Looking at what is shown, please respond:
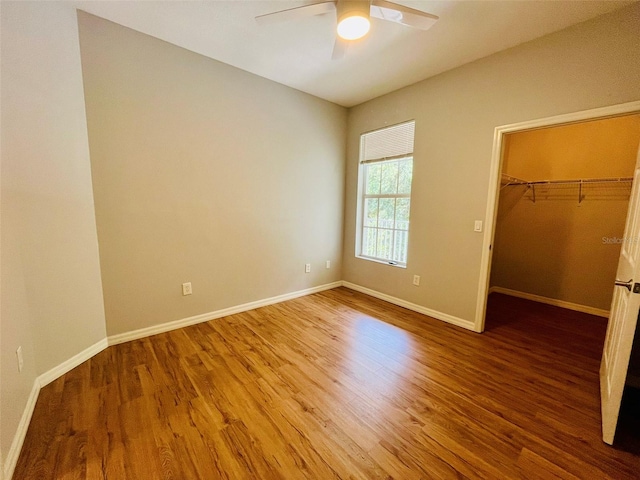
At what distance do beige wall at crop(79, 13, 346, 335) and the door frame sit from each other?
2.03 m

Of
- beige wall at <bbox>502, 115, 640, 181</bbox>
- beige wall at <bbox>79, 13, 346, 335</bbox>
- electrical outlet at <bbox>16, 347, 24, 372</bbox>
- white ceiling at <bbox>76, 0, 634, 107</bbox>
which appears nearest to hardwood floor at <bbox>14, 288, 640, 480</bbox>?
electrical outlet at <bbox>16, 347, 24, 372</bbox>

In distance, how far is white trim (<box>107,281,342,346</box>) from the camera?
2312mm

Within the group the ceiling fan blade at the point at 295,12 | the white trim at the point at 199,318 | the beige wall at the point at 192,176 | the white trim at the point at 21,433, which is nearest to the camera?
the white trim at the point at 21,433

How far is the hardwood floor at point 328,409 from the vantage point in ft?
4.09

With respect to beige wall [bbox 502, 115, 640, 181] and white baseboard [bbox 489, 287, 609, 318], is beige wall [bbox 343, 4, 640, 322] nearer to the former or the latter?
beige wall [bbox 502, 115, 640, 181]

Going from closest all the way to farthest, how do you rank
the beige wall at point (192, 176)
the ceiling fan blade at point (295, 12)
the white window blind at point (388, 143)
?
the ceiling fan blade at point (295, 12) < the beige wall at point (192, 176) < the white window blind at point (388, 143)

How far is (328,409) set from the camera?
Answer: 1591 mm

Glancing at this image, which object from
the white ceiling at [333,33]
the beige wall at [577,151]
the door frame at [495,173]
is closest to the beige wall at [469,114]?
the door frame at [495,173]

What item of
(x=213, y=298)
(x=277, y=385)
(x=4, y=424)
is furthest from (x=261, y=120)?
(x=4, y=424)

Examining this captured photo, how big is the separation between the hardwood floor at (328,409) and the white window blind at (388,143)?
215 centimetres

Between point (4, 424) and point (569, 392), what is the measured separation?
3263mm

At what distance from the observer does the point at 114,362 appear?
6.63 feet

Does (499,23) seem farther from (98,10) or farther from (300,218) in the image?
(98,10)

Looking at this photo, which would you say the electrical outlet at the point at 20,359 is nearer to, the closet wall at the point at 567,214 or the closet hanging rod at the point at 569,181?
the closet hanging rod at the point at 569,181
